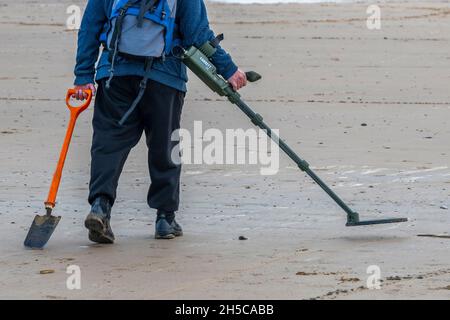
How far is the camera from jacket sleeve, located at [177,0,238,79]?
266 inches

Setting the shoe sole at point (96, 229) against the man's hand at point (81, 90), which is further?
the man's hand at point (81, 90)

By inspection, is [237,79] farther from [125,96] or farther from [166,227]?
[166,227]

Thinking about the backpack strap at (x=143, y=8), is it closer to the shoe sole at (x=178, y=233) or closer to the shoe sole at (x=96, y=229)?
the shoe sole at (x=96, y=229)

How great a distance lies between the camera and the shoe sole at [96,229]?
21.7 feet

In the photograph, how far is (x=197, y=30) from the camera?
6785 mm

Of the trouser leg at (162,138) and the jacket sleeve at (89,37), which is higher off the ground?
the jacket sleeve at (89,37)

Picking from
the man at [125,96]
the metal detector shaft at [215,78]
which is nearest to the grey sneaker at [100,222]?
the man at [125,96]

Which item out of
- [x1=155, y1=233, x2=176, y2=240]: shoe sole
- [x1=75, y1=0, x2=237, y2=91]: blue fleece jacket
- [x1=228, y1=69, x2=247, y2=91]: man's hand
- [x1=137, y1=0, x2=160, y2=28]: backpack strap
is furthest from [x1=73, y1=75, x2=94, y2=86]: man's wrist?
[x1=155, y1=233, x2=176, y2=240]: shoe sole

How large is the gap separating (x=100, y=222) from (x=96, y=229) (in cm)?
4

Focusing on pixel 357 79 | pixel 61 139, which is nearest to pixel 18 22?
pixel 357 79

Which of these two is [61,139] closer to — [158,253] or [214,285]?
[158,253]

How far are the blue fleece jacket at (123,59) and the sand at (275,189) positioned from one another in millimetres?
867

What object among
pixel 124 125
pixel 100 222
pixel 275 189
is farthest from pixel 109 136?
pixel 275 189

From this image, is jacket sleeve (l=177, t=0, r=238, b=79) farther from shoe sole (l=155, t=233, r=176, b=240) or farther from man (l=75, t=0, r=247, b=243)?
shoe sole (l=155, t=233, r=176, b=240)
